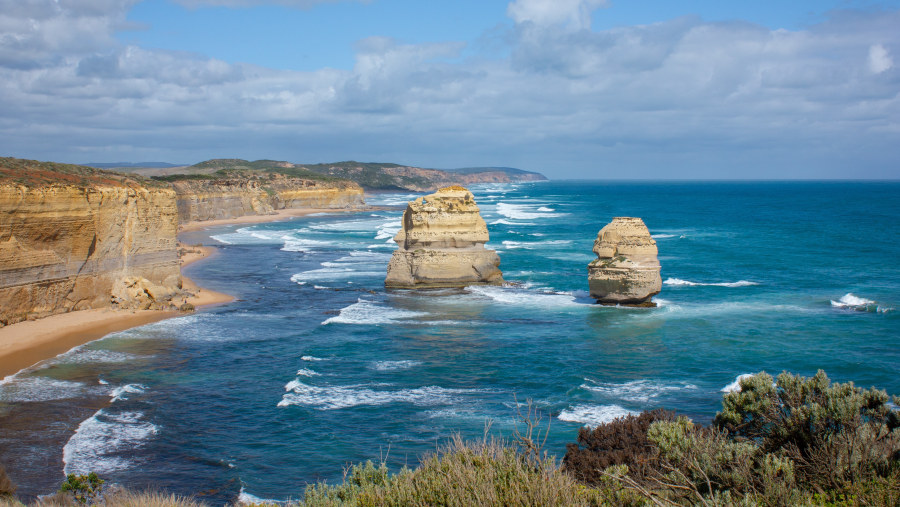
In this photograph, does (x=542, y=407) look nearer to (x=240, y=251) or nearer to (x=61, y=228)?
(x=61, y=228)

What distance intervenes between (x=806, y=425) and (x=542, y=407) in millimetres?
9278

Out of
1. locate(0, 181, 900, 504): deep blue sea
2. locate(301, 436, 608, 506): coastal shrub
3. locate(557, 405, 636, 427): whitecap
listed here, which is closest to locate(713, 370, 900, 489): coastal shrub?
locate(301, 436, 608, 506): coastal shrub

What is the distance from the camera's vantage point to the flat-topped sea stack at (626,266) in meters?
30.0

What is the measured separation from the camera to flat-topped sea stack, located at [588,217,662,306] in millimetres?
30016

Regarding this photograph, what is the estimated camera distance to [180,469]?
1541 cm

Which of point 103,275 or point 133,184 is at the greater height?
point 133,184

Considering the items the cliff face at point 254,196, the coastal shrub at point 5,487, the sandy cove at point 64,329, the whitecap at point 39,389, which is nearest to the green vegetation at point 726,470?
the coastal shrub at point 5,487

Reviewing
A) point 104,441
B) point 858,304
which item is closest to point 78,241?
point 104,441

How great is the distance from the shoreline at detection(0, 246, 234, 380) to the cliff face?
56.2 m

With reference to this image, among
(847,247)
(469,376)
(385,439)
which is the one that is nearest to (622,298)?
(469,376)

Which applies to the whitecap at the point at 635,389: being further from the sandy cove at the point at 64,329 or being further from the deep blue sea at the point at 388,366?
the sandy cove at the point at 64,329

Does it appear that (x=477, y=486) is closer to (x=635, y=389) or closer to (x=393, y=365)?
(x=635, y=389)

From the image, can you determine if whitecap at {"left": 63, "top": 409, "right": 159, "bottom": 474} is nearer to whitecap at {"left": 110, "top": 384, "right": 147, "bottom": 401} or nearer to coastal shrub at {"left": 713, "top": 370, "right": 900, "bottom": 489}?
whitecap at {"left": 110, "top": 384, "right": 147, "bottom": 401}

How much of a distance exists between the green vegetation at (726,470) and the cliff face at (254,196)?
3170 inches
